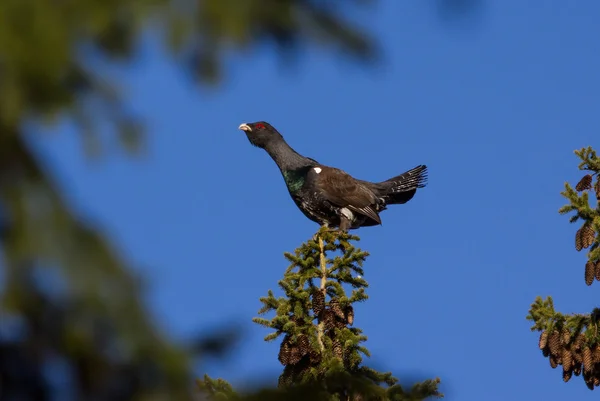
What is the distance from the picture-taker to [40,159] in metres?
1.88

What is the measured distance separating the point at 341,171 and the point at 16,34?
11394mm

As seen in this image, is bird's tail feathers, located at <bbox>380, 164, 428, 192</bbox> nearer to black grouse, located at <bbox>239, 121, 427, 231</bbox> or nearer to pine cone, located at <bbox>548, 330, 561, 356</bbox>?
black grouse, located at <bbox>239, 121, 427, 231</bbox>

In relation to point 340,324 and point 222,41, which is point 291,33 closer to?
point 222,41

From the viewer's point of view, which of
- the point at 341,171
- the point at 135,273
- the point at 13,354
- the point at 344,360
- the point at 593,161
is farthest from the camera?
the point at 341,171

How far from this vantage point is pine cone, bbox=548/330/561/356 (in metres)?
8.37

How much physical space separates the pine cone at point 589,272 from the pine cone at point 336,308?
239cm

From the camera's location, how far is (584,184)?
28.8 ft

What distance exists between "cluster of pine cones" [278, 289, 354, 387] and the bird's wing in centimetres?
519

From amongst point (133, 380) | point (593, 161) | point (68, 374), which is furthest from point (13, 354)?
point (593, 161)

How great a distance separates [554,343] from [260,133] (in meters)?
5.95

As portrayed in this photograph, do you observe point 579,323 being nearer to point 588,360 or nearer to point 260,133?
point 588,360

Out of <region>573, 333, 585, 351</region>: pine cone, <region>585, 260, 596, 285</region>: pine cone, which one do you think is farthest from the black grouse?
<region>573, 333, 585, 351</region>: pine cone

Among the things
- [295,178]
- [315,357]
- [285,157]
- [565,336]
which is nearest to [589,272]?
[565,336]

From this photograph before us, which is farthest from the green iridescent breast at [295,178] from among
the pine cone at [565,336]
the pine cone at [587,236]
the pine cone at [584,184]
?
the pine cone at [565,336]
